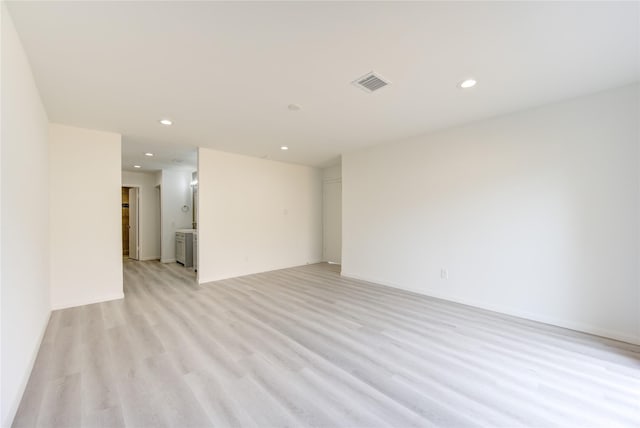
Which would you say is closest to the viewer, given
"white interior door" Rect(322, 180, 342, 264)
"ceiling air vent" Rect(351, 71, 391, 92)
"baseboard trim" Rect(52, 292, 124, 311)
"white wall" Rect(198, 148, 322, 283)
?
"ceiling air vent" Rect(351, 71, 391, 92)

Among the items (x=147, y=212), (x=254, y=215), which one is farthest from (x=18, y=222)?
(x=147, y=212)

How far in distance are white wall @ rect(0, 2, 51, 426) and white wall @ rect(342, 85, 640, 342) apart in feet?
14.2

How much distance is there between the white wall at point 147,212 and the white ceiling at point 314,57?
431 centimetres

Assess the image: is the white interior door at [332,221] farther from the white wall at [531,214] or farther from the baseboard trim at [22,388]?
the baseboard trim at [22,388]

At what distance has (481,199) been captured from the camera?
345cm

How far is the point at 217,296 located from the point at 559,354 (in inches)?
161

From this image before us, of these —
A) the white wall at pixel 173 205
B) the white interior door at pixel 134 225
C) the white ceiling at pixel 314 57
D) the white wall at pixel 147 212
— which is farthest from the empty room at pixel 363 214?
the white interior door at pixel 134 225

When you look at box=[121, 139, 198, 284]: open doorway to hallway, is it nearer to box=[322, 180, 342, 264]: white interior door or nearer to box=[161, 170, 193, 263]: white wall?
box=[161, 170, 193, 263]: white wall

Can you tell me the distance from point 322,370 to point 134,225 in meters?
7.61

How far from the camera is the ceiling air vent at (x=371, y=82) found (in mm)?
2303

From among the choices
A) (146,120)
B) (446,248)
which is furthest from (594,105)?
(146,120)

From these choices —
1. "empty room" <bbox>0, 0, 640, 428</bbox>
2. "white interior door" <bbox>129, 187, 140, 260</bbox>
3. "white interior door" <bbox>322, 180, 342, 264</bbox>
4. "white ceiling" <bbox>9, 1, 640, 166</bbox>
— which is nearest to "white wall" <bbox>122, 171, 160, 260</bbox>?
"white interior door" <bbox>129, 187, 140, 260</bbox>

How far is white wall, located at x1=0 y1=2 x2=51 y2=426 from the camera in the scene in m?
1.51

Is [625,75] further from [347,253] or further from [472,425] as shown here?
[347,253]
